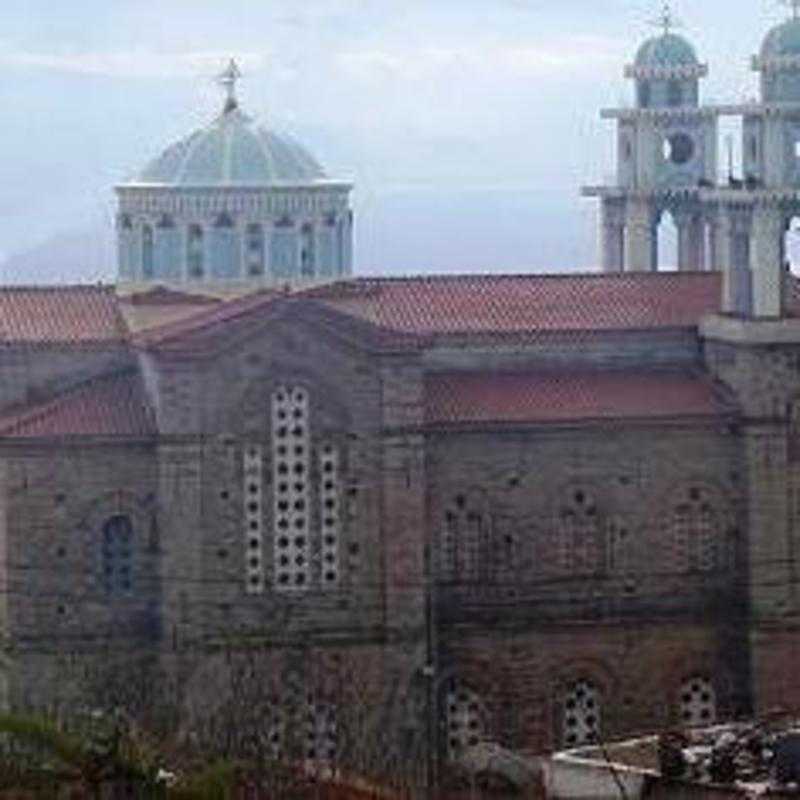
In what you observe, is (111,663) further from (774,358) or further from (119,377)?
(774,358)

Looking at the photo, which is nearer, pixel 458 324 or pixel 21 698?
pixel 21 698

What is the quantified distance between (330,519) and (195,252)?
6.74m

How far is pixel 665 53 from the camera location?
57.6 meters

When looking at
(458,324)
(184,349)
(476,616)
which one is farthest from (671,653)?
(184,349)

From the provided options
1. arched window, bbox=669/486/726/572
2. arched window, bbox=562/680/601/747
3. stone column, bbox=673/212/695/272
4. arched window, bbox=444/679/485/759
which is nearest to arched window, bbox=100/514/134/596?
arched window, bbox=444/679/485/759

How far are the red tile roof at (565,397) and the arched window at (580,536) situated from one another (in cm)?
142

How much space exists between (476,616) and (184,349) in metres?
6.72

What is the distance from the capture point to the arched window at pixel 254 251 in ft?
167

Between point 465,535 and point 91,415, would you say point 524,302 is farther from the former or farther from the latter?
Answer: point 91,415

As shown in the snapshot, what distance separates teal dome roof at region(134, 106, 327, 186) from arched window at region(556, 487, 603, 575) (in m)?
8.05

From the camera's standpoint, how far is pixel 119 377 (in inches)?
1871

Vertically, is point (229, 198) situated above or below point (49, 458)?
above

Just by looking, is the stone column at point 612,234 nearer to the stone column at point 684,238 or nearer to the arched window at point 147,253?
the stone column at point 684,238

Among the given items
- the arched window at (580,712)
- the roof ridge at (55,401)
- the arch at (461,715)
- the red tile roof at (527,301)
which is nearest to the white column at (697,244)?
the red tile roof at (527,301)
